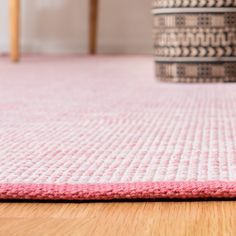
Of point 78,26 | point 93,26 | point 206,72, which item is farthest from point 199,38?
point 78,26

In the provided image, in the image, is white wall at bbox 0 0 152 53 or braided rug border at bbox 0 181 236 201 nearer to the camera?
braided rug border at bbox 0 181 236 201

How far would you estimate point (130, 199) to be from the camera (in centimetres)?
46

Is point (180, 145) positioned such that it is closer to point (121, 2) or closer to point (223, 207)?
point (223, 207)

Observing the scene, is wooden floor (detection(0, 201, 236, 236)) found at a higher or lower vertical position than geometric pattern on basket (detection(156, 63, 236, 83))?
lower

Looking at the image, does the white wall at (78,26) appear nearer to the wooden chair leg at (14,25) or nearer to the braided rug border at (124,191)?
the wooden chair leg at (14,25)

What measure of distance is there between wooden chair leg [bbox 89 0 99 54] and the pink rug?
1501 millimetres

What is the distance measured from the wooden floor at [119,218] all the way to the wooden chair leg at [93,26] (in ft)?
7.53

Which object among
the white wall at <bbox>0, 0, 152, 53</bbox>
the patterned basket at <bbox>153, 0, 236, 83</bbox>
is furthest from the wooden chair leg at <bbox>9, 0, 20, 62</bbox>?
the patterned basket at <bbox>153, 0, 236, 83</bbox>

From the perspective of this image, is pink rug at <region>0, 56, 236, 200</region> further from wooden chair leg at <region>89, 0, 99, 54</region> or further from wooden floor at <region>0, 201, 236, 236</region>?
wooden chair leg at <region>89, 0, 99, 54</region>

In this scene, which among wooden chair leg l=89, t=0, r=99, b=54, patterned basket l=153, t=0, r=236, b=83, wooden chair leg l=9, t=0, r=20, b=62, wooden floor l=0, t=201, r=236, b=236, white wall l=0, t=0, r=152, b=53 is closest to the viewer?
wooden floor l=0, t=201, r=236, b=236

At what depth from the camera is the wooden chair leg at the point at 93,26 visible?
270 centimetres

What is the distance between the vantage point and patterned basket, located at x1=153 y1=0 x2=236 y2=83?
1294 mm

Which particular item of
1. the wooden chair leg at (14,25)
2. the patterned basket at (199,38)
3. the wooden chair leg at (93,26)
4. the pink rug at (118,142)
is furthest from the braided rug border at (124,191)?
the wooden chair leg at (93,26)

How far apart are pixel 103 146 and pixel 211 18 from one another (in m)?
0.72
